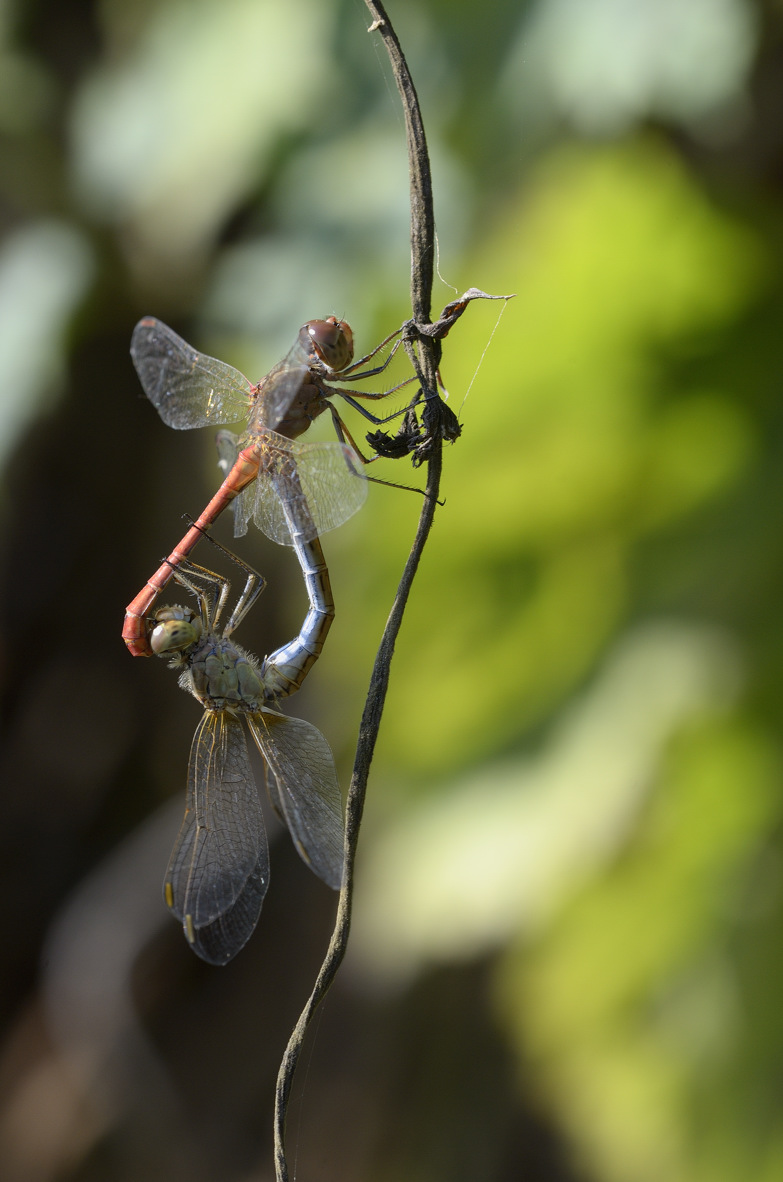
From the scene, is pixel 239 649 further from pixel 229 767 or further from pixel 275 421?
pixel 275 421

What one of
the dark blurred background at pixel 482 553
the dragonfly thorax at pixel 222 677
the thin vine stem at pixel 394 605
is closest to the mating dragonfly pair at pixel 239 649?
the dragonfly thorax at pixel 222 677

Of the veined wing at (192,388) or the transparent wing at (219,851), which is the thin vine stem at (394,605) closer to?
the transparent wing at (219,851)

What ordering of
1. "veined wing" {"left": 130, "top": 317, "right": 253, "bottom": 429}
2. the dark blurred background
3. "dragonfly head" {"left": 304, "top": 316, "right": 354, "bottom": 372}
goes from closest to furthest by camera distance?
"dragonfly head" {"left": 304, "top": 316, "right": 354, "bottom": 372} < "veined wing" {"left": 130, "top": 317, "right": 253, "bottom": 429} < the dark blurred background

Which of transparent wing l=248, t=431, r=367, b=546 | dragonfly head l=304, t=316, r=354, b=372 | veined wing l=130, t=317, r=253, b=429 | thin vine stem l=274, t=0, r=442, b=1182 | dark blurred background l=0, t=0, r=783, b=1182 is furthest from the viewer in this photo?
dark blurred background l=0, t=0, r=783, b=1182

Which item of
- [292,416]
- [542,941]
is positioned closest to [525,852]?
[542,941]

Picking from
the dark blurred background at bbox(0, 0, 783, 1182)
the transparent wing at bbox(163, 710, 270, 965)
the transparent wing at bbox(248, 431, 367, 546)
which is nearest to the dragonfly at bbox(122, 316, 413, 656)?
the transparent wing at bbox(248, 431, 367, 546)

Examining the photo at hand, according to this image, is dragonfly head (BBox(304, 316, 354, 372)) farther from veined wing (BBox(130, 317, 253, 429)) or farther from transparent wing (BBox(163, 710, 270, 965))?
transparent wing (BBox(163, 710, 270, 965))
